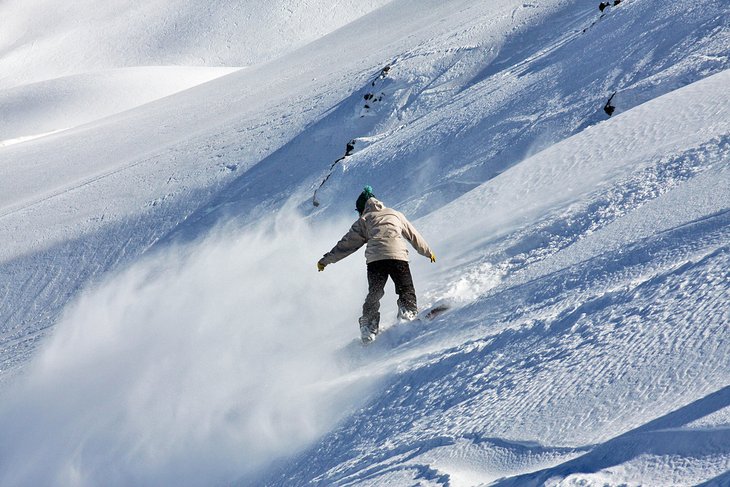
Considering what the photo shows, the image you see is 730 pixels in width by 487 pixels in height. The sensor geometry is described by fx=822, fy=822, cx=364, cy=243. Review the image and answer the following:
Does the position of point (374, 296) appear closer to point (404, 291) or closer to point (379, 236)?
point (404, 291)

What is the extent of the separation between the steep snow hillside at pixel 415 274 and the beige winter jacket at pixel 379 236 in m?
0.54

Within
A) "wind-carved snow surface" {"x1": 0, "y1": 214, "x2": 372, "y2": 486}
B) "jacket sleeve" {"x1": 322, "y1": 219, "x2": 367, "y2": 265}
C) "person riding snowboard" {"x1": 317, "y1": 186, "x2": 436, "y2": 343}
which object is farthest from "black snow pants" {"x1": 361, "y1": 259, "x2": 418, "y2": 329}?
"wind-carved snow surface" {"x1": 0, "y1": 214, "x2": 372, "y2": 486}

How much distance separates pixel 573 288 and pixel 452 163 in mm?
5503

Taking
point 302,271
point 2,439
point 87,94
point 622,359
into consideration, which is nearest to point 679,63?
point 302,271

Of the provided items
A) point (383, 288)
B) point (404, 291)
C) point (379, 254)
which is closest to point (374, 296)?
point (383, 288)

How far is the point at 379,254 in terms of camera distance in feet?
24.6

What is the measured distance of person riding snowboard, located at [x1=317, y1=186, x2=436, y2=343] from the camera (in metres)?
7.32

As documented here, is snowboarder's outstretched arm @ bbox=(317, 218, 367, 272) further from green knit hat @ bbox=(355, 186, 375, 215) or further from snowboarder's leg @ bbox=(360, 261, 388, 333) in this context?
snowboarder's leg @ bbox=(360, 261, 388, 333)

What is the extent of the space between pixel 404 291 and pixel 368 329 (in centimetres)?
47

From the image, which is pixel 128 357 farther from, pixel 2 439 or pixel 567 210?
pixel 567 210

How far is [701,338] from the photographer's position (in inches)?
185

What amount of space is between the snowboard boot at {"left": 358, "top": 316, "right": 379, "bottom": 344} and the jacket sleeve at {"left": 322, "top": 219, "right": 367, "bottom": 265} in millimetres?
857

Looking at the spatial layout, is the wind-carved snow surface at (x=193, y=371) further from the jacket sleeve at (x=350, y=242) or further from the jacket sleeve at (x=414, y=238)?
the jacket sleeve at (x=414, y=238)

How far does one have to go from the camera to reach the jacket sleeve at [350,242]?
308 inches
